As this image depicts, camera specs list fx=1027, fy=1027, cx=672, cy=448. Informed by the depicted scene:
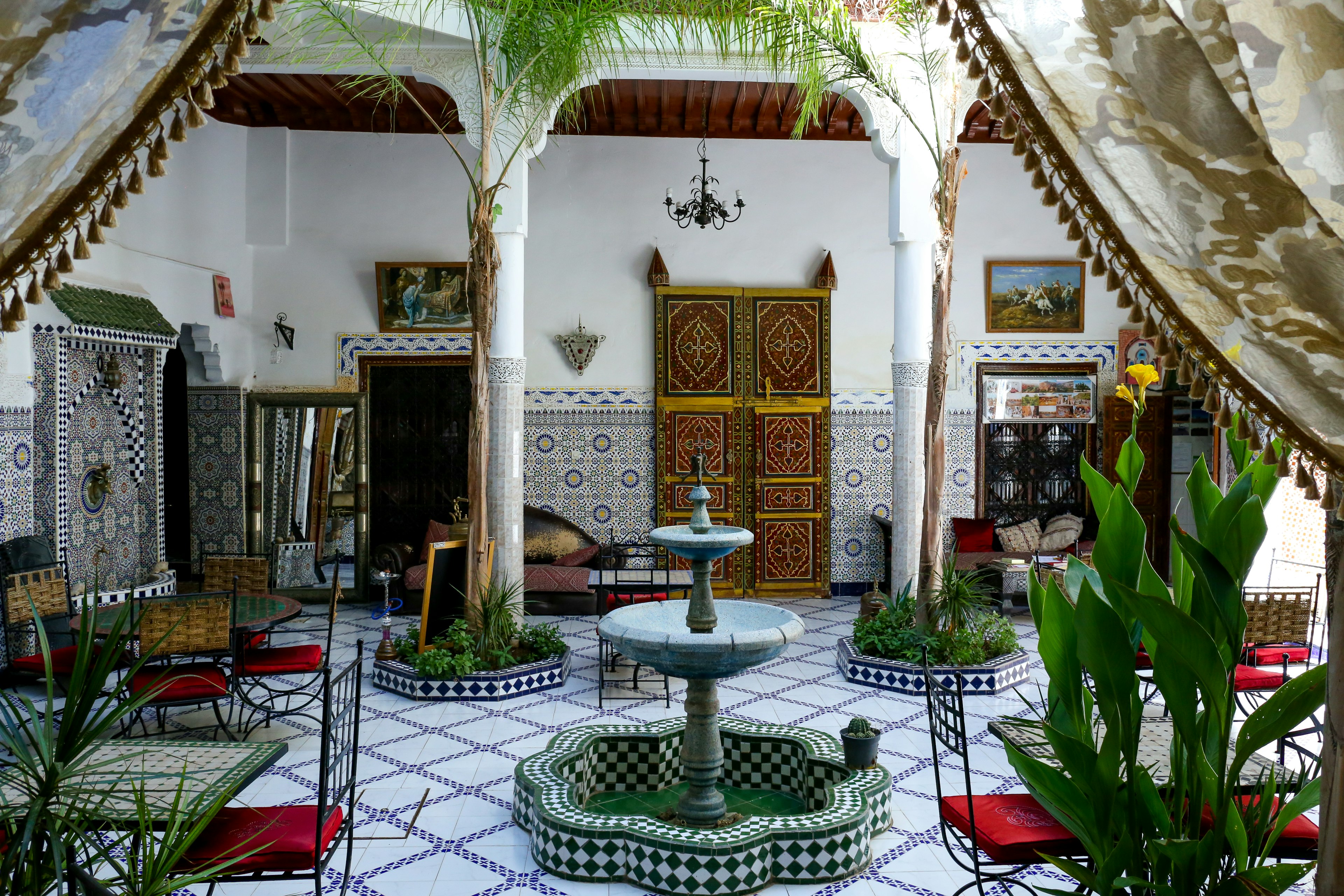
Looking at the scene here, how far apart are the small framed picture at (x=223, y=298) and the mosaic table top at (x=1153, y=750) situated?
8.36 m

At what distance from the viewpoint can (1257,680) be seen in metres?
5.25

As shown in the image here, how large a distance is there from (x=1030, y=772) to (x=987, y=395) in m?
8.64

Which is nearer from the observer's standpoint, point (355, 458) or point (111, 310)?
point (111, 310)

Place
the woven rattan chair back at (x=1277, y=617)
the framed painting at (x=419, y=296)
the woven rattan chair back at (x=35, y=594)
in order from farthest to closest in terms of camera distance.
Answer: the framed painting at (x=419, y=296), the woven rattan chair back at (x=35, y=594), the woven rattan chair back at (x=1277, y=617)

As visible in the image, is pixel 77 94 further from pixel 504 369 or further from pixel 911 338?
pixel 911 338

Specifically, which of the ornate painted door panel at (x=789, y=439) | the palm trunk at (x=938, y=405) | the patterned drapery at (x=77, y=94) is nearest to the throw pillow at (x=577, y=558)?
the ornate painted door panel at (x=789, y=439)

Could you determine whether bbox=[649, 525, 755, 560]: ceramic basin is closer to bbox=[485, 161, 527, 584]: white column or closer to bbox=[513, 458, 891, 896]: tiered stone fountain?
bbox=[513, 458, 891, 896]: tiered stone fountain

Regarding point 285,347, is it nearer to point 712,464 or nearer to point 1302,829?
point 712,464

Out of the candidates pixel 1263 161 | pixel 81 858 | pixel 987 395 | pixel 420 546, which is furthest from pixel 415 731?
pixel 987 395

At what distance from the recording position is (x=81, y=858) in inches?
166

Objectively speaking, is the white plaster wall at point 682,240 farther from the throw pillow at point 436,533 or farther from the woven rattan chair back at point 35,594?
the woven rattan chair back at point 35,594

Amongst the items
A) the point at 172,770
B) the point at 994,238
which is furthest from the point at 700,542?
the point at 994,238

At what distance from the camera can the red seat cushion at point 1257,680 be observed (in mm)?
5203

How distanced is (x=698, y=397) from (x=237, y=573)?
191 inches
